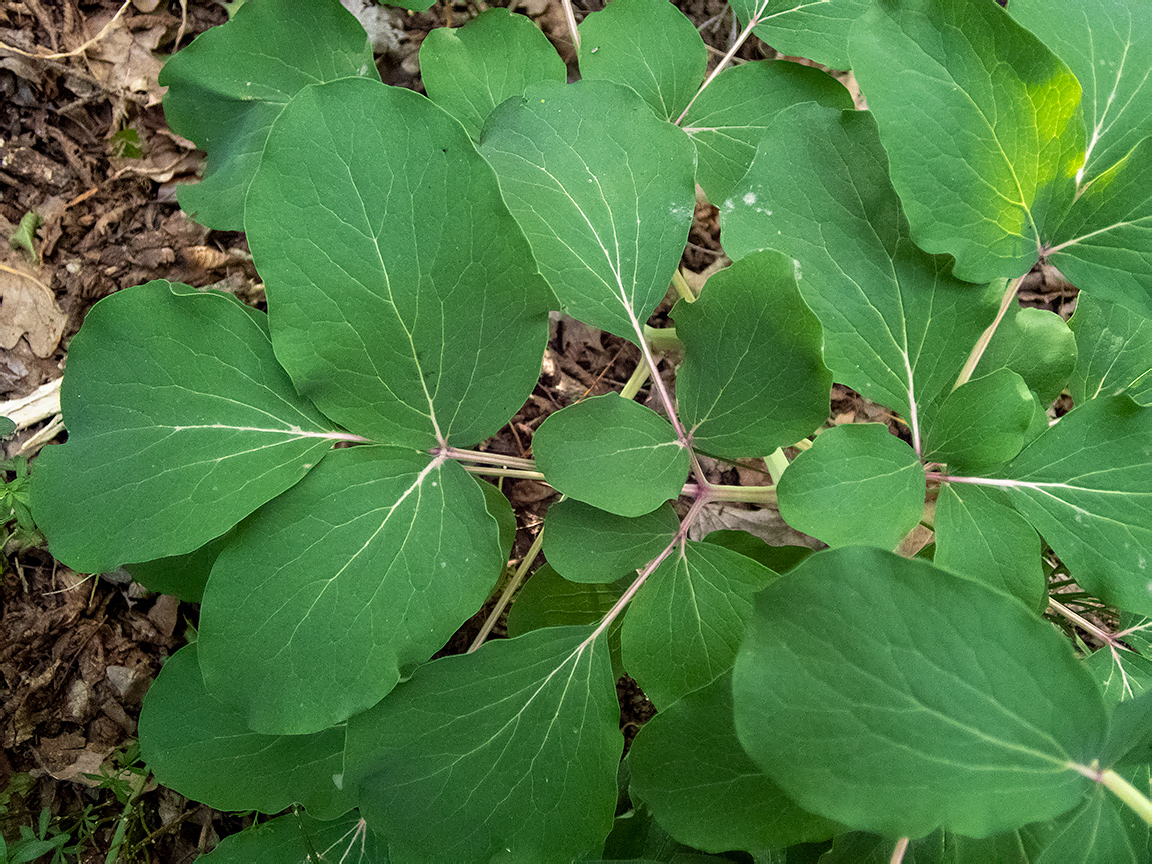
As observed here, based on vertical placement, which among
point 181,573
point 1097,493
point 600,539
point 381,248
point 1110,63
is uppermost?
point 1110,63

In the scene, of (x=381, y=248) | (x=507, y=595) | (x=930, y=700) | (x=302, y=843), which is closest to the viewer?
(x=930, y=700)

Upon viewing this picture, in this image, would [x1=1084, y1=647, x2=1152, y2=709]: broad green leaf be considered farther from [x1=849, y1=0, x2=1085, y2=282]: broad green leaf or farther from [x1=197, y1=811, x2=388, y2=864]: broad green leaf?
[x1=197, y1=811, x2=388, y2=864]: broad green leaf

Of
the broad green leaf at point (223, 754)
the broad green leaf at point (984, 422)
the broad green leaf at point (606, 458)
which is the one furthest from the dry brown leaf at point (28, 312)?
the broad green leaf at point (984, 422)

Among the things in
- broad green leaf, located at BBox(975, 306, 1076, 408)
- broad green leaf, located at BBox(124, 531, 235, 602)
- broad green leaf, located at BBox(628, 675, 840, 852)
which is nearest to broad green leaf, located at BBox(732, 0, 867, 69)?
broad green leaf, located at BBox(975, 306, 1076, 408)

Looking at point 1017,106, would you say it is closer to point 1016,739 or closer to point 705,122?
point 705,122

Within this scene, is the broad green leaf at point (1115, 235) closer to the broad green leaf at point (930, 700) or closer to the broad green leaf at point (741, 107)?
the broad green leaf at point (741, 107)

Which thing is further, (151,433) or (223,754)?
(223,754)

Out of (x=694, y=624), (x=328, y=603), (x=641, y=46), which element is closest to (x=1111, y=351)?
(x=694, y=624)

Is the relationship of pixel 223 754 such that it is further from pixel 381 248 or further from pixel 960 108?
pixel 960 108
